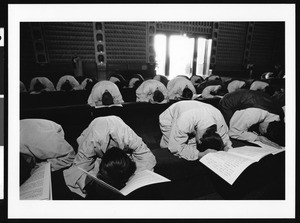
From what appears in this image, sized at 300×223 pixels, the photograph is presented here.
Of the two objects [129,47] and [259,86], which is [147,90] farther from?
[129,47]

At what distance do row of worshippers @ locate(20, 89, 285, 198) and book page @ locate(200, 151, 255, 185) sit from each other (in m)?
0.29

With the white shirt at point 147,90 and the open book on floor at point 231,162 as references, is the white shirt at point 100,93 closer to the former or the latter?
the white shirt at point 147,90

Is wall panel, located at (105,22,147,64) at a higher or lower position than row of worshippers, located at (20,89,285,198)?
higher

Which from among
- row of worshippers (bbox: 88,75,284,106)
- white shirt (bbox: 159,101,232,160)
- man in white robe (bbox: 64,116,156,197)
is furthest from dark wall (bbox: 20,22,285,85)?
white shirt (bbox: 159,101,232,160)

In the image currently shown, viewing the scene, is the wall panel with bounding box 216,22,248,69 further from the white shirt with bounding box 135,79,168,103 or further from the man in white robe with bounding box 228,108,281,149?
the man in white robe with bounding box 228,108,281,149

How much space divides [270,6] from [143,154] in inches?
40.6

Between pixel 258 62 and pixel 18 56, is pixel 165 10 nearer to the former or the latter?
pixel 18 56

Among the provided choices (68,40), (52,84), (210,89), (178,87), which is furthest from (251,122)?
(68,40)

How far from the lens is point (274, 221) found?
846 millimetres

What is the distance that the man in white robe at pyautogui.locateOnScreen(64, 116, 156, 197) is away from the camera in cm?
122

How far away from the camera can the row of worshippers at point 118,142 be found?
110 centimetres

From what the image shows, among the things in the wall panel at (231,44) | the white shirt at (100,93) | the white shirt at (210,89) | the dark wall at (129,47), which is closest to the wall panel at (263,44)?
the dark wall at (129,47)

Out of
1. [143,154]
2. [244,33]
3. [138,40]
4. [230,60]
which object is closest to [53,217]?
[143,154]

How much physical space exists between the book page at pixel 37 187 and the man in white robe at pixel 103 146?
277mm
